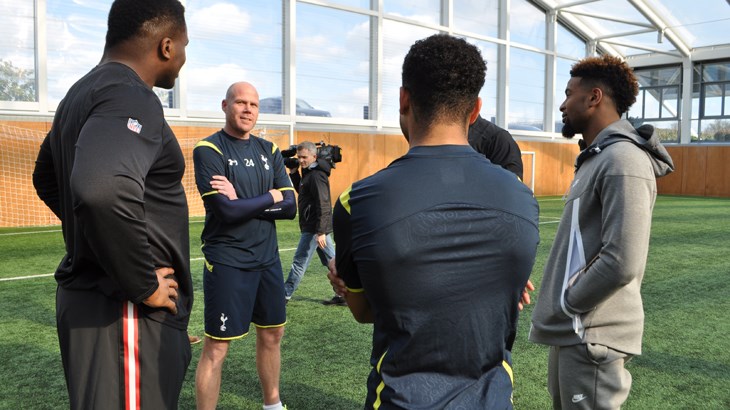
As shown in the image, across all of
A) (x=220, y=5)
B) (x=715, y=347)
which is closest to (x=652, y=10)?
(x=220, y=5)

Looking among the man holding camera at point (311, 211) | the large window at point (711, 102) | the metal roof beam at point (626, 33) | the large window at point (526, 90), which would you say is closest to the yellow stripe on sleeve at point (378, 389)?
the man holding camera at point (311, 211)

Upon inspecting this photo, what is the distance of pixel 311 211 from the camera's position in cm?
593

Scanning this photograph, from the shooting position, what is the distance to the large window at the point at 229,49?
14.6m

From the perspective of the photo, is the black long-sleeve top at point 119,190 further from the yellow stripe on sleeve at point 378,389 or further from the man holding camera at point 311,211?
the man holding camera at point 311,211

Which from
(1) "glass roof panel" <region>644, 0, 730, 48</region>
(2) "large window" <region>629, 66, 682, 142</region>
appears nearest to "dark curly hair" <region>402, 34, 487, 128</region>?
(1) "glass roof panel" <region>644, 0, 730, 48</region>

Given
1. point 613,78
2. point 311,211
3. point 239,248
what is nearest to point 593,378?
point 613,78

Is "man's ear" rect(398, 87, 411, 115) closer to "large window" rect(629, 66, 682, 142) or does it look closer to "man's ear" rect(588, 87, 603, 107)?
"man's ear" rect(588, 87, 603, 107)

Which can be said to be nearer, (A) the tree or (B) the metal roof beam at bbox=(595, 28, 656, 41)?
(A) the tree

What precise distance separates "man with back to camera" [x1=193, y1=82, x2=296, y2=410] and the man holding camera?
2.40m

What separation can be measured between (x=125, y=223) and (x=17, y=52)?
13185mm

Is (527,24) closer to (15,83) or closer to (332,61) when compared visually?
A: (332,61)

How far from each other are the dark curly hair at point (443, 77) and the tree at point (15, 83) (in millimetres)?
13430

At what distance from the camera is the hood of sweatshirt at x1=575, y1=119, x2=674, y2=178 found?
212cm

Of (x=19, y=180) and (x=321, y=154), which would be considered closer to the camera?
(x=321, y=154)
